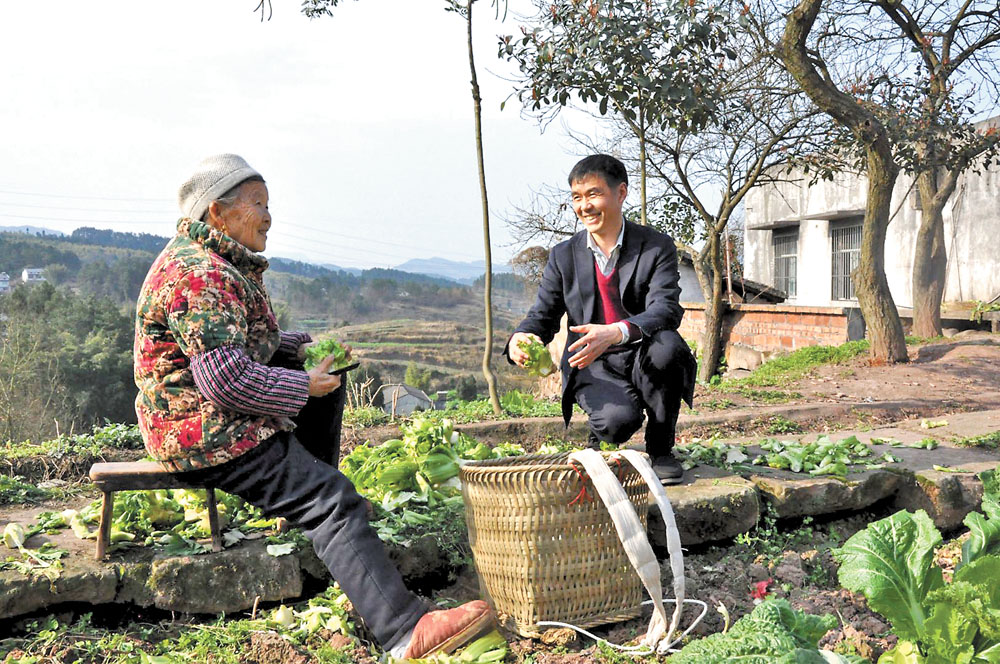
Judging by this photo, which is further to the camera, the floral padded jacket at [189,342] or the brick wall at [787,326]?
the brick wall at [787,326]

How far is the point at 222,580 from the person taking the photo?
10.0ft

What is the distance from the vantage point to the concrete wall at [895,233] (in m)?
16.6

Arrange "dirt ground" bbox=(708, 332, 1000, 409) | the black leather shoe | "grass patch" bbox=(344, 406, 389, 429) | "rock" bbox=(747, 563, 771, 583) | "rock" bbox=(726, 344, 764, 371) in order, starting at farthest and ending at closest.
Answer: "rock" bbox=(726, 344, 764, 371) < "dirt ground" bbox=(708, 332, 1000, 409) < "grass patch" bbox=(344, 406, 389, 429) < the black leather shoe < "rock" bbox=(747, 563, 771, 583)

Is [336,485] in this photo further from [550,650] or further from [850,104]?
[850,104]

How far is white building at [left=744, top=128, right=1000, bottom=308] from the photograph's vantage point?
1672 cm

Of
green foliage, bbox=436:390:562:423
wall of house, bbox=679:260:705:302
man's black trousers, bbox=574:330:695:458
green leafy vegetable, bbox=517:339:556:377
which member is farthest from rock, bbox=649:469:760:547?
wall of house, bbox=679:260:705:302

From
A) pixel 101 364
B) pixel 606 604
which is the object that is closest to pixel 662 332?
pixel 606 604

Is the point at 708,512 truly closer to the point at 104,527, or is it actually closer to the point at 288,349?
the point at 288,349

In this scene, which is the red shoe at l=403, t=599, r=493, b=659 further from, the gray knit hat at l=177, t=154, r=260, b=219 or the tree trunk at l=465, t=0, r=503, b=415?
the tree trunk at l=465, t=0, r=503, b=415

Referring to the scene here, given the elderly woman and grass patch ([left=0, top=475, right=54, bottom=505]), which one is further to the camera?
grass patch ([left=0, top=475, right=54, bottom=505])

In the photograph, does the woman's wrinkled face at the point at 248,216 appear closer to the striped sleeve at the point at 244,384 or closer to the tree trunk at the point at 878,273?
the striped sleeve at the point at 244,384

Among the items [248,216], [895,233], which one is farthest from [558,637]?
[895,233]

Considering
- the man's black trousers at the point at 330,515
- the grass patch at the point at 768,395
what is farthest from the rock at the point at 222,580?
the grass patch at the point at 768,395

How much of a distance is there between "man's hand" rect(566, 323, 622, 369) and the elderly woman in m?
1.04
